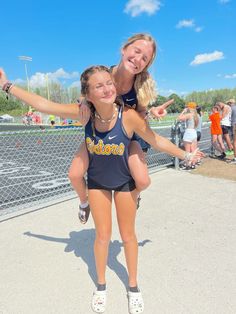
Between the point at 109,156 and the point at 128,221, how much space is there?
1.82 feet

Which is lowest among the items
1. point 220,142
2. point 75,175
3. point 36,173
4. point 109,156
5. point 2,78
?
point 36,173

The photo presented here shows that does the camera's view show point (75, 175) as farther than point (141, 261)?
No

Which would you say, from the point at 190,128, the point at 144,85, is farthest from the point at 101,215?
the point at 190,128

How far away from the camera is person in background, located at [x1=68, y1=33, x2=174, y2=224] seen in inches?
79.8

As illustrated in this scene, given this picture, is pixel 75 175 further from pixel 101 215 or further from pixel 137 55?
pixel 137 55

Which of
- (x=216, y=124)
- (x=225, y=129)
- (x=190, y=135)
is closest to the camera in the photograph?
(x=190, y=135)

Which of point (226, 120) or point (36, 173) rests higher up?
point (226, 120)

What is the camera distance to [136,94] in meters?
2.14

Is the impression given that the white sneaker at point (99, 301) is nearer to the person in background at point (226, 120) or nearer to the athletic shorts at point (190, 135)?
the athletic shorts at point (190, 135)

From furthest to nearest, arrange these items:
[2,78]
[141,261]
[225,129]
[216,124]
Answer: [225,129], [216,124], [141,261], [2,78]

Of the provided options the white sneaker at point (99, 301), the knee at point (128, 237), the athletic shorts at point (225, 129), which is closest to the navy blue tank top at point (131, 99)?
the knee at point (128, 237)

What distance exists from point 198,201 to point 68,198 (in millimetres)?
2100

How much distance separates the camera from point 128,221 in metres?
2.30

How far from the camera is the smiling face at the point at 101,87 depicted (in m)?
1.94
